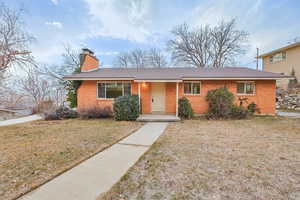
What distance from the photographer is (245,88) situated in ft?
31.8

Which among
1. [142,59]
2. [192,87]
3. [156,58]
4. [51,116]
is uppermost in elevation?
[142,59]

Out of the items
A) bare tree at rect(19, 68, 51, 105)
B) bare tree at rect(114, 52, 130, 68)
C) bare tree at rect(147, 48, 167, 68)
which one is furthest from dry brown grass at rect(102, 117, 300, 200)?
bare tree at rect(114, 52, 130, 68)

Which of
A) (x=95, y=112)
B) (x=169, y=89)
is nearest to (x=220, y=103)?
(x=169, y=89)

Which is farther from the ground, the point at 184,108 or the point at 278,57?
the point at 278,57

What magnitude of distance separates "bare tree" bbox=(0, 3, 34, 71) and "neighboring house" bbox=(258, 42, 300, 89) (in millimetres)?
24286

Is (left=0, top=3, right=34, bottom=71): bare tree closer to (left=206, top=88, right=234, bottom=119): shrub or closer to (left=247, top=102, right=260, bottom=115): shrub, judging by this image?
(left=206, top=88, right=234, bottom=119): shrub

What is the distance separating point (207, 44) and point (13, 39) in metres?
24.6

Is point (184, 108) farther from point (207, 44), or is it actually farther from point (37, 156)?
point (207, 44)

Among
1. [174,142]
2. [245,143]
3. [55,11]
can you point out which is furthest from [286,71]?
[55,11]

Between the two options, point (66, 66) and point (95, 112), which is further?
point (66, 66)

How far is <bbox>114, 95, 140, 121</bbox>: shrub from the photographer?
8.14 m

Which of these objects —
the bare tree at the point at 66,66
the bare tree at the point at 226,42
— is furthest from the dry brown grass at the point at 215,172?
the bare tree at the point at 226,42

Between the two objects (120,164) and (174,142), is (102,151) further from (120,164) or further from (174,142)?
(174,142)

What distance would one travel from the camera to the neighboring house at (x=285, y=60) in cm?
1624
